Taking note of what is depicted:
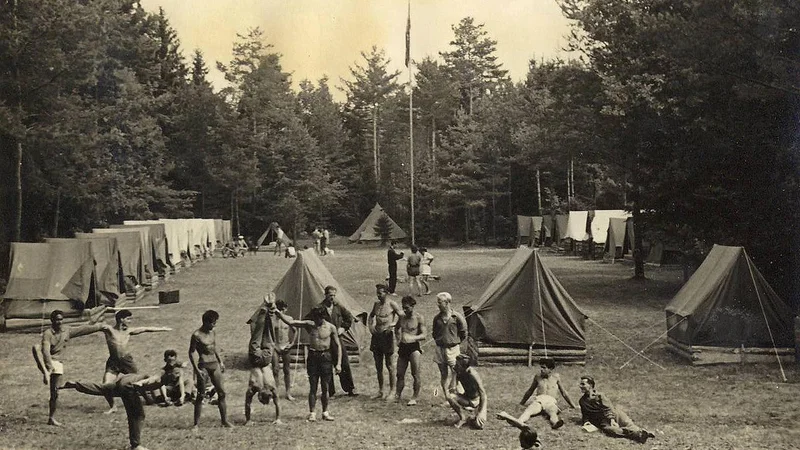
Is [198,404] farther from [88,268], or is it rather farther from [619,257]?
[619,257]

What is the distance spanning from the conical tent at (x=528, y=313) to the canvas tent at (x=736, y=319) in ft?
7.70

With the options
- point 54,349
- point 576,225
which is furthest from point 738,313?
point 576,225

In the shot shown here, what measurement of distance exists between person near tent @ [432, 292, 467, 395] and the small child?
3.93 m

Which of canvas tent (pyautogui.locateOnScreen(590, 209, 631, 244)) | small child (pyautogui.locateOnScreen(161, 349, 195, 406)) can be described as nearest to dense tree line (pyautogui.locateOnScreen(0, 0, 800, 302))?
canvas tent (pyautogui.locateOnScreen(590, 209, 631, 244))

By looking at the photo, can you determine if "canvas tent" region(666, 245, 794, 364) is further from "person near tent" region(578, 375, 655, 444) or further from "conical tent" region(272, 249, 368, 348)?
"conical tent" region(272, 249, 368, 348)

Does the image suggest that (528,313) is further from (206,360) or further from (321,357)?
(206,360)

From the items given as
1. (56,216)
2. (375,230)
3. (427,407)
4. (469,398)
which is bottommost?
(427,407)

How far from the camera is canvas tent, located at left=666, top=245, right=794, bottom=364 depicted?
52.7ft

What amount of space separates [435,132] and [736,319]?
2508 inches

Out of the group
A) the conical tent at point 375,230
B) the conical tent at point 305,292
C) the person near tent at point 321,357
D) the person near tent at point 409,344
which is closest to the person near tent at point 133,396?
the person near tent at point 321,357

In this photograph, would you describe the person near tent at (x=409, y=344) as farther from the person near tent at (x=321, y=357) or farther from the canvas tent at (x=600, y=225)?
the canvas tent at (x=600, y=225)

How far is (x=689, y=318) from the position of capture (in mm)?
16578

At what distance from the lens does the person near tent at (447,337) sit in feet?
41.8

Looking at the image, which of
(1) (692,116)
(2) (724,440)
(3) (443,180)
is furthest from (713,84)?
(3) (443,180)
